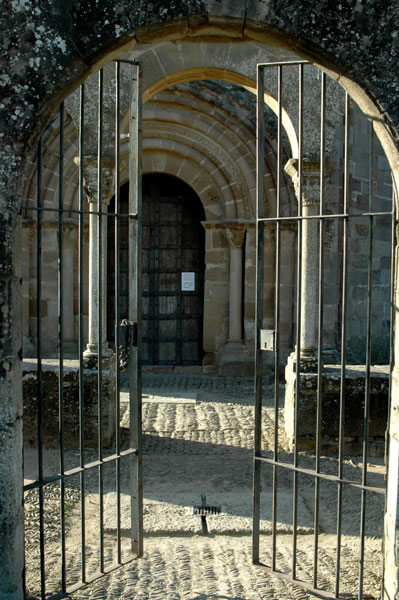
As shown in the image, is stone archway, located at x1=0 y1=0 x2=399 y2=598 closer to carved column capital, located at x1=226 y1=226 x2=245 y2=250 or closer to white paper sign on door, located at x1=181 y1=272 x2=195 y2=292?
carved column capital, located at x1=226 y1=226 x2=245 y2=250

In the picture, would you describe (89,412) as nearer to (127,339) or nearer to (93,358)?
(93,358)

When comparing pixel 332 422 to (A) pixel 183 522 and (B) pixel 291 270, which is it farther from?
(B) pixel 291 270

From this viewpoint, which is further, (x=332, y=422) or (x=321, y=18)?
(x=332, y=422)

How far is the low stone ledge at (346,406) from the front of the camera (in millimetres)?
5934

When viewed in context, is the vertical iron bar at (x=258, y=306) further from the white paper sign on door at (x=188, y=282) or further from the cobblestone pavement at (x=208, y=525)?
the white paper sign on door at (x=188, y=282)

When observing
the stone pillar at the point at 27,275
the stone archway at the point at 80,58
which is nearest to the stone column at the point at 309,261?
the stone archway at the point at 80,58

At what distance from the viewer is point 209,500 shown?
4.77 metres

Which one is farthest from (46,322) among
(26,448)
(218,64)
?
(218,64)

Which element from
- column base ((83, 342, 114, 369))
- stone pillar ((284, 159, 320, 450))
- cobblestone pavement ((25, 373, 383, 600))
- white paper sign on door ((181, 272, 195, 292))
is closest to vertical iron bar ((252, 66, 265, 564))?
cobblestone pavement ((25, 373, 383, 600))

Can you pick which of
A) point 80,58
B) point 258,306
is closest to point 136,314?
point 258,306

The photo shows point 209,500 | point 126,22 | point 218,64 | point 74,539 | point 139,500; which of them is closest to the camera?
point 126,22

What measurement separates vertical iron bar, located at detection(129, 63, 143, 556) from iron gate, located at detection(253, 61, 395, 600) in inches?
27.4

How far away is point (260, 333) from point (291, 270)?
5713mm

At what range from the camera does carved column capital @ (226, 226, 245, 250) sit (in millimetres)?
9648
